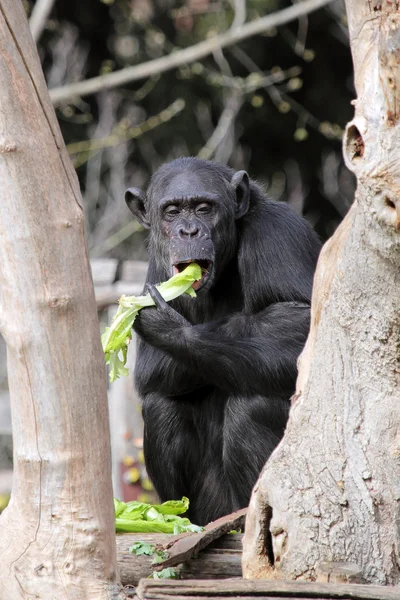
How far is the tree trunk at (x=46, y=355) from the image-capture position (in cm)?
375

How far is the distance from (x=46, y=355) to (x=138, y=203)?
291 cm

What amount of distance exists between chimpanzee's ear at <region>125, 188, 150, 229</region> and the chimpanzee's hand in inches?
40.4

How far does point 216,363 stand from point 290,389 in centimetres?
50

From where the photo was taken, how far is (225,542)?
4.90m

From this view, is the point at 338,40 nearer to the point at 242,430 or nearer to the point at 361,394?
the point at 242,430

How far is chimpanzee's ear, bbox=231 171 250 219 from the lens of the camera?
247 inches

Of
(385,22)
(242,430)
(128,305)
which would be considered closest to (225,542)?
(242,430)

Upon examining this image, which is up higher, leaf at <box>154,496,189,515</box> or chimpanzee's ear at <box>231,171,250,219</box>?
chimpanzee's ear at <box>231,171,250,219</box>

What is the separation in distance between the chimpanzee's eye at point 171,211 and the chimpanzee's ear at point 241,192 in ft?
1.33

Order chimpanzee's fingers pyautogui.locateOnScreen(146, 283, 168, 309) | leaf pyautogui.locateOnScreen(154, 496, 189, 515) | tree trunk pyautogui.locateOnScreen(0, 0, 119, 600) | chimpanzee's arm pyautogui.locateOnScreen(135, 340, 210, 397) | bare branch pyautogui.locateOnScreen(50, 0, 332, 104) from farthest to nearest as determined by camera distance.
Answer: bare branch pyautogui.locateOnScreen(50, 0, 332, 104), chimpanzee's arm pyautogui.locateOnScreen(135, 340, 210, 397), leaf pyautogui.locateOnScreen(154, 496, 189, 515), chimpanzee's fingers pyautogui.locateOnScreen(146, 283, 168, 309), tree trunk pyautogui.locateOnScreen(0, 0, 119, 600)

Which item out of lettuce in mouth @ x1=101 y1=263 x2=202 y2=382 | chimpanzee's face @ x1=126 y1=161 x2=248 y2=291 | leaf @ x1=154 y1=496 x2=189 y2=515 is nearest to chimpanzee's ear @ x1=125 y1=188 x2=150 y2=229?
chimpanzee's face @ x1=126 y1=161 x2=248 y2=291

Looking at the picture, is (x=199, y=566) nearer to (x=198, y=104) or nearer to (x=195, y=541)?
(x=195, y=541)

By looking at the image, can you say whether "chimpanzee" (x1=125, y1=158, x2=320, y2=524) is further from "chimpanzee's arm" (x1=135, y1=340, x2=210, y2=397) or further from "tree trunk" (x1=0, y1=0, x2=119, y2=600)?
"tree trunk" (x1=0, y1=0, x2=119, y2=600)

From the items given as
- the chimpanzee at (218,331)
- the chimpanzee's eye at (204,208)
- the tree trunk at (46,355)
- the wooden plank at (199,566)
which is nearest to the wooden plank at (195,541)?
the wooden plank at (199,566)
